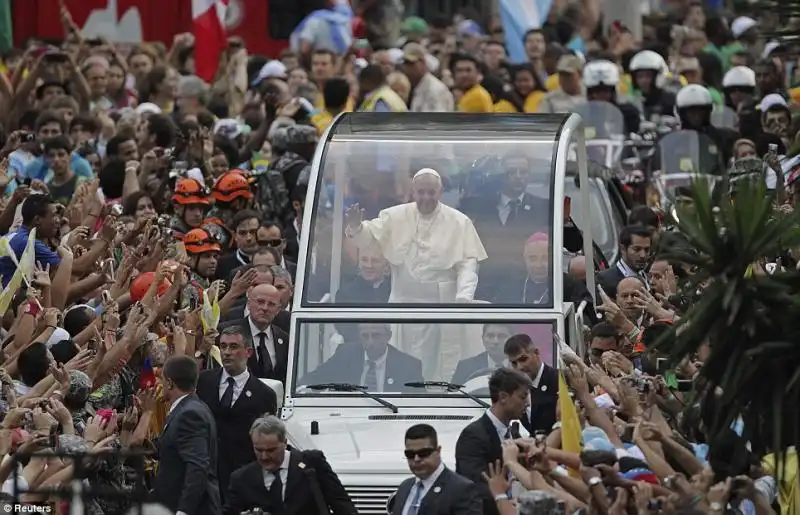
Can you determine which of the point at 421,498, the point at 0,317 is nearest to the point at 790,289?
the point at 421,498

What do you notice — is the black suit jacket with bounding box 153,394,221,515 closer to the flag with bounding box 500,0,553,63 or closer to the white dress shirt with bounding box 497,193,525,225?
the white dress shirt with bounding box 497,193,525,225

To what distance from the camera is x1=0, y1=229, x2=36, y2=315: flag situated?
14.6 metres

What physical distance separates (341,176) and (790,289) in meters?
5.31

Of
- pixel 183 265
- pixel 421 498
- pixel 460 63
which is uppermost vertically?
pixel 460 63

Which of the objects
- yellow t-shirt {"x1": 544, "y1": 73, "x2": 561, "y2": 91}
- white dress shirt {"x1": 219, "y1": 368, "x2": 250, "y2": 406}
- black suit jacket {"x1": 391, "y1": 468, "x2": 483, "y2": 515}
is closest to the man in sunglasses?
black suit jacket {"x1": 391, "y1": 468, "x2": 483, "y2": 515}

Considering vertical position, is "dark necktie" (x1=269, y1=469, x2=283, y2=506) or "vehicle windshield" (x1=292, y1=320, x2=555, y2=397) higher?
"vehicle windshield" (x1=292, y1=320, x2=555, y2=397)

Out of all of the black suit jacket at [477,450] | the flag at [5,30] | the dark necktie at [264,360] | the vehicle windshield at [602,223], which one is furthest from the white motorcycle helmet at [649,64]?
the black suit jacket at [477,450]

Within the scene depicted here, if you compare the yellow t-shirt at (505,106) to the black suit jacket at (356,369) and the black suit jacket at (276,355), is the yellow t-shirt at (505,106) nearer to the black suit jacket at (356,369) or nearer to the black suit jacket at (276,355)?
the black suit jacket at (276,355)

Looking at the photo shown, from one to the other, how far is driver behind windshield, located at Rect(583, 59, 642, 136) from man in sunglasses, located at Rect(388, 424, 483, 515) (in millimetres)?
12825

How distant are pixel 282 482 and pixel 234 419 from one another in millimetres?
1649

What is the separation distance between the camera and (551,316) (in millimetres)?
14094

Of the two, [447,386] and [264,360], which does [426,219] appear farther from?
[264,360]

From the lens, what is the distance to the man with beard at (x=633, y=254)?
17.2 m

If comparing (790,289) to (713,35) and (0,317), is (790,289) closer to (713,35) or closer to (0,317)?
(0,317)
